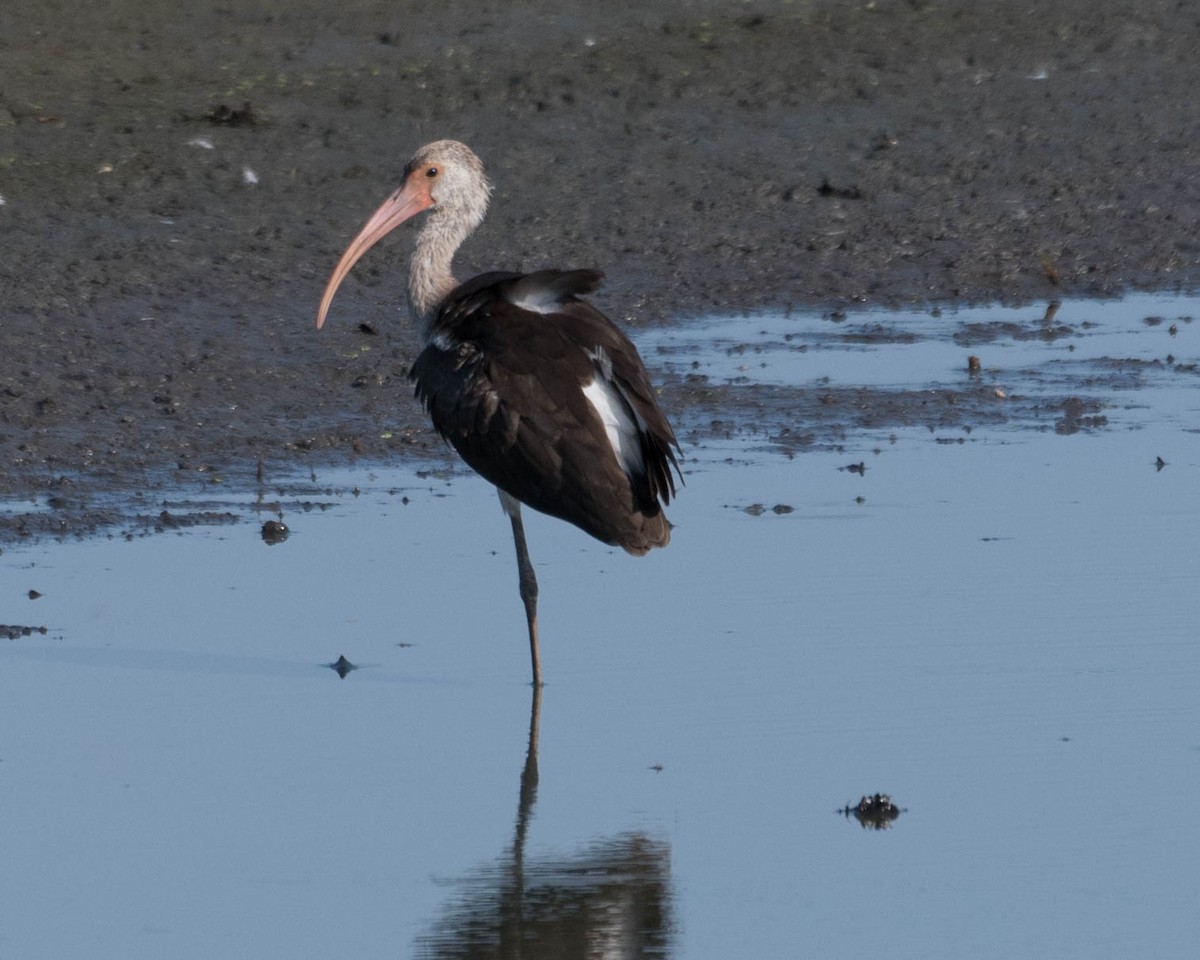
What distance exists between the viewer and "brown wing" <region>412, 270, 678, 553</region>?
5.80 meters

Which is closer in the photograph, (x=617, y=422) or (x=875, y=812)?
(x=875, y=812)

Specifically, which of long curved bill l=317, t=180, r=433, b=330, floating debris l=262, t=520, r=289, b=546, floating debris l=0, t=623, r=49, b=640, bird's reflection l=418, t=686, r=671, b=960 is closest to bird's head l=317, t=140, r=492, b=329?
long curved bill l=317, t=180, r=433, b=330

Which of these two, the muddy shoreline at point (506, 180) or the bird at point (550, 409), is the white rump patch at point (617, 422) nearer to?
the bird at point (550, 409)

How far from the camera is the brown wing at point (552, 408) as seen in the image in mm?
5805

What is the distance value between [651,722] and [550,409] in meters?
0.92

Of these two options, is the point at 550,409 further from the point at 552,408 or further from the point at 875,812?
the point at 875,812

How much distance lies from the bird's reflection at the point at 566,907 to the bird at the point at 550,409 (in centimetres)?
119

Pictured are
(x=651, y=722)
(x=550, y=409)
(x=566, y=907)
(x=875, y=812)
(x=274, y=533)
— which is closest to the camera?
(x=566, y=907)

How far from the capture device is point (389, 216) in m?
7.30

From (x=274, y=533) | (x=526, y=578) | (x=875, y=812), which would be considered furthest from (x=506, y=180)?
(x=875, y=812)

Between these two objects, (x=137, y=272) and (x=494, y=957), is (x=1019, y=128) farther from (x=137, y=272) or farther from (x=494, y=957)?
(x=494, y=957)

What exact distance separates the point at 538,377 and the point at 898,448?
241 cm

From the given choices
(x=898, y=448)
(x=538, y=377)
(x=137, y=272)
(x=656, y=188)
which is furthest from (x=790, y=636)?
(x=656, y=188)

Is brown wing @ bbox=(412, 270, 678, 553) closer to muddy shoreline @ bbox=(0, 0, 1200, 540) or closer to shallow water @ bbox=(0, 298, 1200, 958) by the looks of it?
shallow water @ bbox=(0, 298, 1200, 958)
